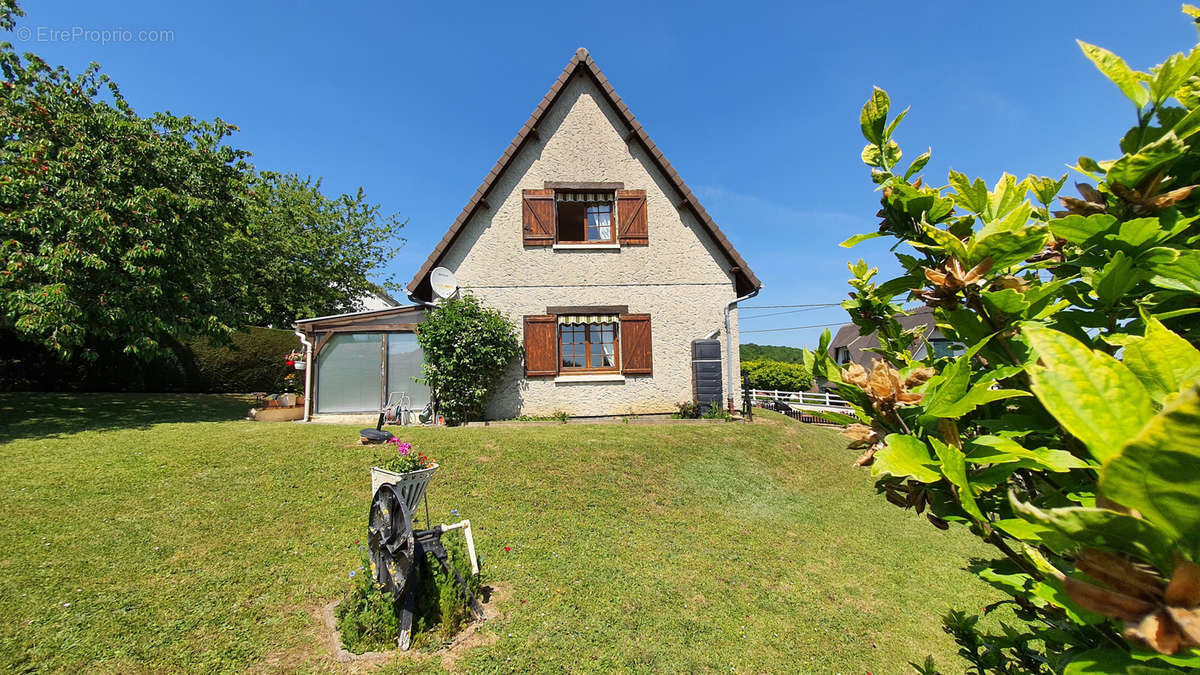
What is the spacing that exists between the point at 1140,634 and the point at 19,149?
57.3 ft

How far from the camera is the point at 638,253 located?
11.7 metres

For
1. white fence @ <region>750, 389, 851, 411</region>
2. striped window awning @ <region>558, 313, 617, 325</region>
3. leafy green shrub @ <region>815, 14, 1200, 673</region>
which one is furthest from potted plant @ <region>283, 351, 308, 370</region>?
white fence @ <region>750, 389, 851, 411</region>

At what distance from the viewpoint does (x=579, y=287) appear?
11.5 m

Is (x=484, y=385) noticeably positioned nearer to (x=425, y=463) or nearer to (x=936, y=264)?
(x=425, y=463)

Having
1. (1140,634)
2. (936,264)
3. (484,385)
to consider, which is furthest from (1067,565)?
(484,385)

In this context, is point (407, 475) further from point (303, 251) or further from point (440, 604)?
point (303, 251)

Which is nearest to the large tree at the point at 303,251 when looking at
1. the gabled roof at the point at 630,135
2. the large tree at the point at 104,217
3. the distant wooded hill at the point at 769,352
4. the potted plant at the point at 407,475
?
the large tree at the point at 104,217

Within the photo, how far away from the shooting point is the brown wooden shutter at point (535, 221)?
11.4m

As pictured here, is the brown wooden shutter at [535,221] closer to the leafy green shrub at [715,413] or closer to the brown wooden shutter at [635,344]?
the brown wooden shutter at [635,344]

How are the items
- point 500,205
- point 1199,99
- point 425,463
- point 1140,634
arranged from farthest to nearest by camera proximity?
point 500,205, point 425,463, point 1199,99, point 1140,634

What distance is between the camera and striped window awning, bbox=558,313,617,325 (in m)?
11.5

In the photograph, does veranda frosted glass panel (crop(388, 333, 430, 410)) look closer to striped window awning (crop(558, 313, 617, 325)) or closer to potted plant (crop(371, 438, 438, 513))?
striped window awning (crop(558, 313, 617, 325))

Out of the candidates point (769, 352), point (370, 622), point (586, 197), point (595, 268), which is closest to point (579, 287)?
point (595, 268)

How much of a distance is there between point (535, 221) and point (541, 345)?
300 centimetres
